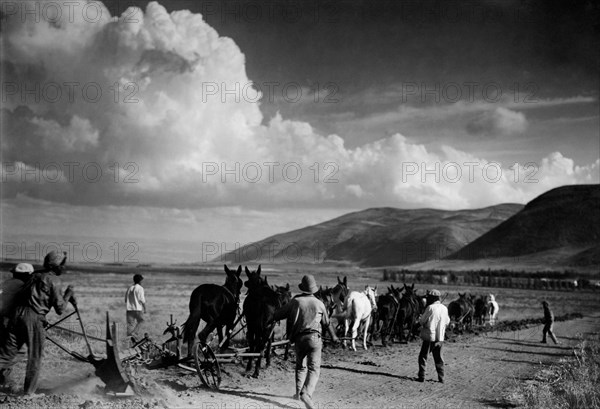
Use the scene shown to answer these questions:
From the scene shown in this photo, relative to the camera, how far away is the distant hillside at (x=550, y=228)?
12675 cm

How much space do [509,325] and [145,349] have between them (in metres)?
20.6

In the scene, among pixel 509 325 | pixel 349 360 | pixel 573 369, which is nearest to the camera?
pixel 573 369

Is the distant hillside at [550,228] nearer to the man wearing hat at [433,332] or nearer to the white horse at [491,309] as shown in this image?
the white horse at [491,309]

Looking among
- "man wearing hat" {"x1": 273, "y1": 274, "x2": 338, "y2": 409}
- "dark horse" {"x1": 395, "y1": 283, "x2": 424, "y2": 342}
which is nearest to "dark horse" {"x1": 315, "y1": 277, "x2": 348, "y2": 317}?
"dark horse" {"x1": 395, "y1": 283, "x2": 424, "y2": 342}

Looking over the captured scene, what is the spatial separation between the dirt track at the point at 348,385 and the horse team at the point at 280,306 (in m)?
0.70

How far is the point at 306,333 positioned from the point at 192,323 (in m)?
2.52

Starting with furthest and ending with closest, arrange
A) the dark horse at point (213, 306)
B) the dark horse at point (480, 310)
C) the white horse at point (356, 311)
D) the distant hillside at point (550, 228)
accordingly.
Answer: the distant hillside at point (550, 228) < the dark horse at point (480, 310) < the white horse at point (356, 311) < the dark horse at point (213, 306)

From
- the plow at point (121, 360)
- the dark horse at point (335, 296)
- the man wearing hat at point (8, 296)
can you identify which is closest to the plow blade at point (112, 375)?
the plow at point (121, 360)

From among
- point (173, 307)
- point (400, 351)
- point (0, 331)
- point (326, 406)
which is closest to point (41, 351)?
point (0, 331)

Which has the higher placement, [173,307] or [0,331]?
[0,331]

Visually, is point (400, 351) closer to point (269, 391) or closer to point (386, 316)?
point (386, 316)

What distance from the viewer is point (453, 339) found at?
64.0 feet

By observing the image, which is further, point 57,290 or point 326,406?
point 326,406

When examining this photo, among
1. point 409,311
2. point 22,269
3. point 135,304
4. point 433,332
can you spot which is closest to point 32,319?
point 22,269
